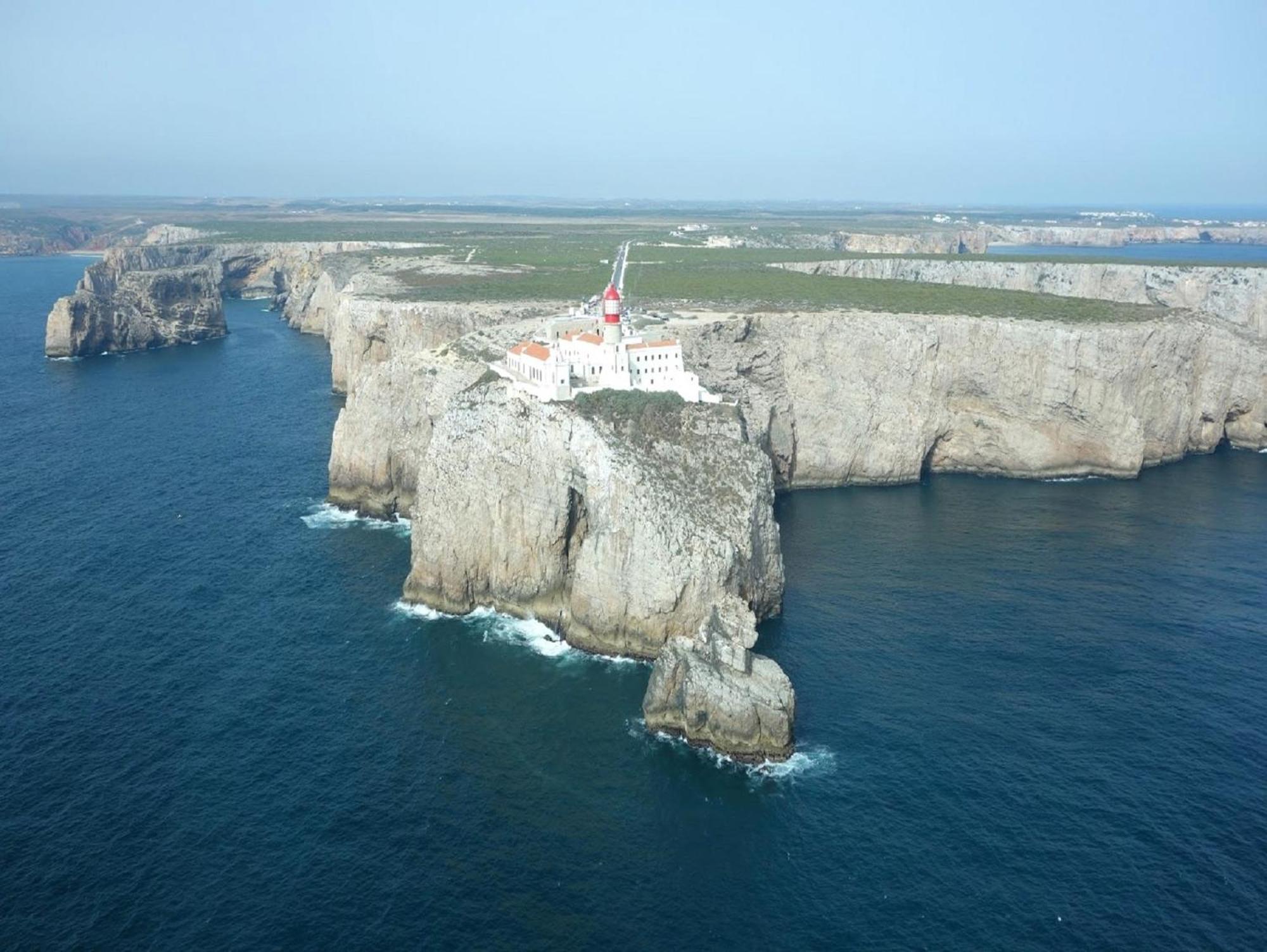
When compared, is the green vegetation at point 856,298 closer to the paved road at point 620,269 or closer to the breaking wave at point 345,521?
the paved road at point 620,269

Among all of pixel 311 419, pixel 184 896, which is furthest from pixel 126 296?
pixel 184 896

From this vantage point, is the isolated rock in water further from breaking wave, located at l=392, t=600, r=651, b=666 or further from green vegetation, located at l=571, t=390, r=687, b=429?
green vegetation, located at l=571, t=390, r=687, b=429

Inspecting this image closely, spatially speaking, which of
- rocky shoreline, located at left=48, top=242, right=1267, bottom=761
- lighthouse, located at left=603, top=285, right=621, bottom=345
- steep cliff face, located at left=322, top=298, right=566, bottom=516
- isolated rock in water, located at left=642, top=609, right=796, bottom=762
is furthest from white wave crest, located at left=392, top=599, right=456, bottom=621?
lighthouse, located at left=603, top=285, right=621, bottom=345

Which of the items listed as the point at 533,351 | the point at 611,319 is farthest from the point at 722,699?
the point at 611,319

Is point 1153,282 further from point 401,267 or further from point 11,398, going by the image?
point 11,398

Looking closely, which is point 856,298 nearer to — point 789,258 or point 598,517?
point 789,258
